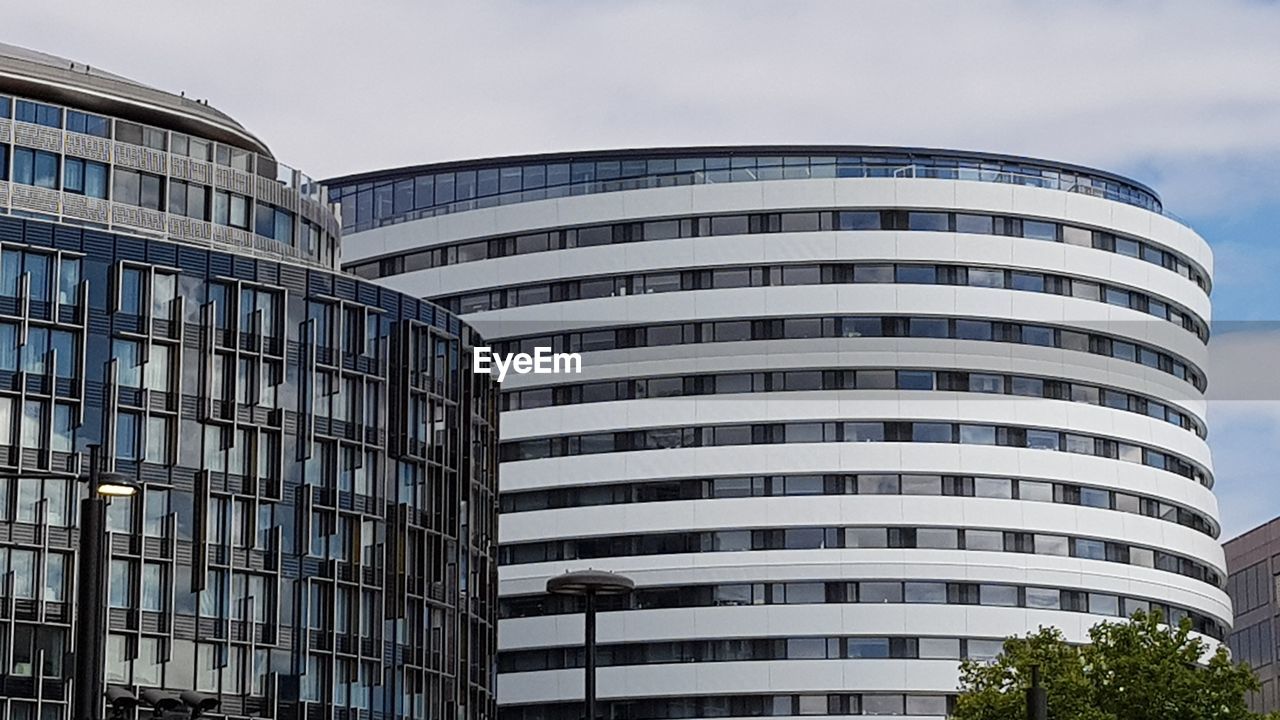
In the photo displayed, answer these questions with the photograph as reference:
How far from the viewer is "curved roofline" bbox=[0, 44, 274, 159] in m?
77.4

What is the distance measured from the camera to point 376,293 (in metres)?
79.6

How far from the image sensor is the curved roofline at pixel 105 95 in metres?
77.4

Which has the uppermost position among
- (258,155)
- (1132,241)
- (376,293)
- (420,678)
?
(1132,241)

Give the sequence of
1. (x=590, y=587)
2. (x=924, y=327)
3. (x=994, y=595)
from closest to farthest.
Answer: (x=590, y=587) → (x=994, y=595) → (x=924, y=327)

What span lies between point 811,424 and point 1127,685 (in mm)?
40020

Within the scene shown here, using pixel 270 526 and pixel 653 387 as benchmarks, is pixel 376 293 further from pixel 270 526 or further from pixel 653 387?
pixel 653 387

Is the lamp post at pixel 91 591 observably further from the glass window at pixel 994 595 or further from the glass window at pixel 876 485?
the glass window at pixel 994 595

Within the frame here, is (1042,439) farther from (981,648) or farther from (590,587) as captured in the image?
(590,587)

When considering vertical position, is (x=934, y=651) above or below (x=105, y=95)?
below

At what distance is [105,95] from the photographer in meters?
78.4

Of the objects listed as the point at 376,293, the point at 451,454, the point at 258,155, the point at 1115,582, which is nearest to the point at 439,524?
the point at 451,454

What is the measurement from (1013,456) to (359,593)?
146ft

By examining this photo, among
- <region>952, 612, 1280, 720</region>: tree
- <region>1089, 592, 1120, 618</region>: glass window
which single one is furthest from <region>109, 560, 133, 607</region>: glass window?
<region>1089, 592, 1120, 618</region>: glass window

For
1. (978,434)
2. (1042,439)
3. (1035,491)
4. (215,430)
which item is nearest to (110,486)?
(215,430)
